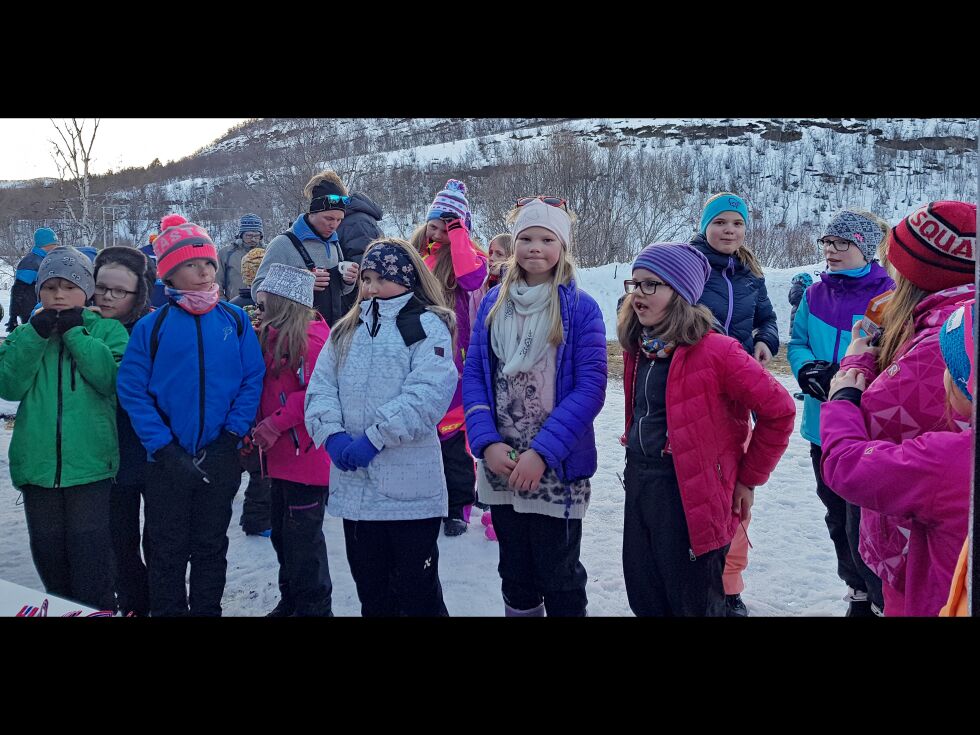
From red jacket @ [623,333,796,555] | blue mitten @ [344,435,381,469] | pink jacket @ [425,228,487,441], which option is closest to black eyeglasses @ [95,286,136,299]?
blue mitten @ [344,435,381,469]

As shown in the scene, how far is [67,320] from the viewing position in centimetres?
267

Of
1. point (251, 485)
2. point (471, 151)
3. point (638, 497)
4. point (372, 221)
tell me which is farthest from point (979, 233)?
point (471, 151)

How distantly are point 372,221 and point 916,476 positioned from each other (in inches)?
135

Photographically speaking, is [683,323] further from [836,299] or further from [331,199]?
[331,199]

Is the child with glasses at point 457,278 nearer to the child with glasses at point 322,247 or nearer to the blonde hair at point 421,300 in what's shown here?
the child with glasses at point 322,247

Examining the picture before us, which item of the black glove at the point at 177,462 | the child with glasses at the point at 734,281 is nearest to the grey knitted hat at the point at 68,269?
the black glove at the point at 177,462

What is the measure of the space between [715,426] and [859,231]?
1727 mm

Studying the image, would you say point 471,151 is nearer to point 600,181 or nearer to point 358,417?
point 600,181

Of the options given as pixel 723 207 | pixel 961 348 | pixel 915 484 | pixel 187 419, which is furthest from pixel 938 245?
pixel 187 419

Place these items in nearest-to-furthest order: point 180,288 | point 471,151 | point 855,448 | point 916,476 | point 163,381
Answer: point 916,476
point 855,448
point 163,381
point 180,288
point 471,151

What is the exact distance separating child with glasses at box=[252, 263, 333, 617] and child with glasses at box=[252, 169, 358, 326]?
0.58 meters

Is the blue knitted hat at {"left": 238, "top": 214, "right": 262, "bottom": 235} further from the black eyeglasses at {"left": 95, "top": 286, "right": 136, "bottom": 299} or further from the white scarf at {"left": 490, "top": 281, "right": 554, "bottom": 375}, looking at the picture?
the white scarf at {"left": 490, "top": 281, "right": 554, "bottom": 375}

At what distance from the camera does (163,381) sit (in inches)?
103

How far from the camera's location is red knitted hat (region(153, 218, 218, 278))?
2.74m
